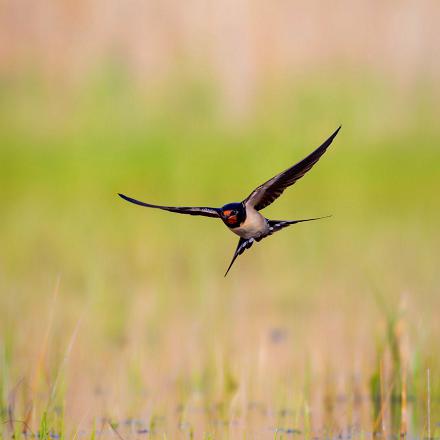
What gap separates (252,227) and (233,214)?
10 cm

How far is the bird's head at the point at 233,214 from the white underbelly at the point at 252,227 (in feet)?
0.07

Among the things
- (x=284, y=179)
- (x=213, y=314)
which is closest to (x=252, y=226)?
(x=284, y=179)

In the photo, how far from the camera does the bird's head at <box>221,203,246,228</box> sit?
3.08m

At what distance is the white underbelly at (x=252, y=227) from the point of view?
3.17 meters

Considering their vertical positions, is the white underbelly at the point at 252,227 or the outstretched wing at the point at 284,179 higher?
the outstretched wing at the point at 284,179

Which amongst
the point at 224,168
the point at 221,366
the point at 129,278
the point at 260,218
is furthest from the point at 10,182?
the point at 260,218

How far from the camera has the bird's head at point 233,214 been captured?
308 cm

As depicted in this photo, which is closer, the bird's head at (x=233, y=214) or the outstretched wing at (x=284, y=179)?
the bird's head at (x=233, y=214)

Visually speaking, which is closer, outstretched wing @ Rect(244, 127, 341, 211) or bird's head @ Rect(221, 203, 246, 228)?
bird's head @ Rect(221, 203, 246, 228)

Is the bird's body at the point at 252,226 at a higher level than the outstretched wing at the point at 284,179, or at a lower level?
lower

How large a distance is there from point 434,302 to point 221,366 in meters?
2.03

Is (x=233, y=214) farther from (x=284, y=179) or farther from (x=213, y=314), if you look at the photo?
(x=213, y=314)

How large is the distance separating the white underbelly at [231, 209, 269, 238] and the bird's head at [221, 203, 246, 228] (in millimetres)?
21

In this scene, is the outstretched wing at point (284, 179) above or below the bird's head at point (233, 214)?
above
